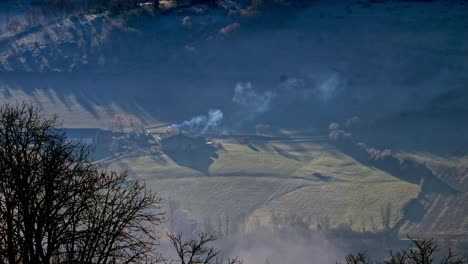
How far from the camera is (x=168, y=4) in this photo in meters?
53.5

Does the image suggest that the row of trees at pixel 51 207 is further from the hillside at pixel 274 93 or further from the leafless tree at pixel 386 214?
the hillside at pixel 274 93

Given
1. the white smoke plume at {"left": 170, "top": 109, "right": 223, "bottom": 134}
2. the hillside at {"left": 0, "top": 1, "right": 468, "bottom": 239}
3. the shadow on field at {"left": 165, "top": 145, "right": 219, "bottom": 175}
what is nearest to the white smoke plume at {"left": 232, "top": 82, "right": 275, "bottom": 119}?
the hillside at {"left": 0, "top": 1, "right": 468, "bottom": 239}

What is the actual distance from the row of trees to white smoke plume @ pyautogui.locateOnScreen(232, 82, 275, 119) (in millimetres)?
49543

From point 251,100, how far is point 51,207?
52.3 metres

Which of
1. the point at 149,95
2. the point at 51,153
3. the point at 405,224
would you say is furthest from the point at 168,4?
the point at 51,153

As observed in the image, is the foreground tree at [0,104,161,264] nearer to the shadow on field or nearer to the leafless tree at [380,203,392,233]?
the leafless tree at [380,203,392,233]

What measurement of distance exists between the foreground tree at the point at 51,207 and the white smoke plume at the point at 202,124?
44.3 meters

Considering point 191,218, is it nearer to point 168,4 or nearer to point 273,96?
point 168,4

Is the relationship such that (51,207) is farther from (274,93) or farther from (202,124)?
(274,93)

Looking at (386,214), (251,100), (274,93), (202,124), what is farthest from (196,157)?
(274,93)

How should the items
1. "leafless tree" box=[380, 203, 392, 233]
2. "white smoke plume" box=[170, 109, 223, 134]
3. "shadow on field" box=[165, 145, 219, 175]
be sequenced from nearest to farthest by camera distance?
"leafless tree" box=[380, 203, 392, 233]
"shadow on field" box=[165, 145, 219, 175]
"white smoke plume" box=[170, 109, 223, 134]

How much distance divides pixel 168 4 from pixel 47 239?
4732 centimetres

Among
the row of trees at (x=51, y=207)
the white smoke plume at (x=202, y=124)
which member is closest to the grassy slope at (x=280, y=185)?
the white smoke plume at (x=202, y=124)

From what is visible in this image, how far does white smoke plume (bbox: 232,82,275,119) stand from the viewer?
192 feet
